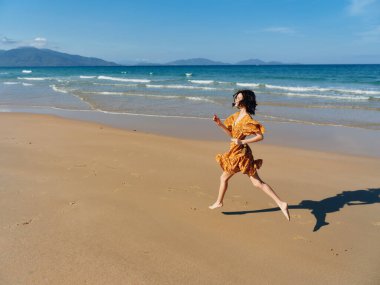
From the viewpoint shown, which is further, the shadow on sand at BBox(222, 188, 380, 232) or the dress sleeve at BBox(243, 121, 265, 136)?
the shadow on sand at BBox(222, 188, 380, 232)

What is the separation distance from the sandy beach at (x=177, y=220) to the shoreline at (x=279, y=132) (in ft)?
4.00

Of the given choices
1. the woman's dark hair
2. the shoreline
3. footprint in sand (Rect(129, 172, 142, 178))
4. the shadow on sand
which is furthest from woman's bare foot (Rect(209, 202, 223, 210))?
the shoreline

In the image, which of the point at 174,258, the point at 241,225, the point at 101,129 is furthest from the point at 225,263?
the point at 101,129

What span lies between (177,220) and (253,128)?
1.41 meters

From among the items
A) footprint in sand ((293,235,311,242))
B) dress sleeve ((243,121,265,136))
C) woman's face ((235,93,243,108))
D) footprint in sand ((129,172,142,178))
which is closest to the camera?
footprint in sand ((293,235,311,242))

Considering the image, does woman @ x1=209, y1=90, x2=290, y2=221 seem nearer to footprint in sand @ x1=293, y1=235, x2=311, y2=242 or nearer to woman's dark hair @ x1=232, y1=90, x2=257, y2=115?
woman's dark hair @ x1=232, y1=90, x2=257, y2=115

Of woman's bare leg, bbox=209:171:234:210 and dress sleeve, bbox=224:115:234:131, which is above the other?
dress sleeve, bbox=224:115:234:131

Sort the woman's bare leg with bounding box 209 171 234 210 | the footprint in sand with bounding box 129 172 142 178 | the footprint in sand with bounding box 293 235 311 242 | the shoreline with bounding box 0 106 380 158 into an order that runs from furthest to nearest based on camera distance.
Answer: the shoreline with bounding box 0 106 380 158
the footprint in sand with bounding box 129 172 142 178
the woman's bare leg with bounding box 209 171 234 210
the footprint in sand with bounding box 293 235 311 242

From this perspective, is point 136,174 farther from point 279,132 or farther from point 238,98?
point 279,132

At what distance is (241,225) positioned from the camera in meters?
4.15

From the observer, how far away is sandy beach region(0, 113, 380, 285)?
10.4ft

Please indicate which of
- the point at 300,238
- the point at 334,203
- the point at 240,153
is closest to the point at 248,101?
the point at 240,153

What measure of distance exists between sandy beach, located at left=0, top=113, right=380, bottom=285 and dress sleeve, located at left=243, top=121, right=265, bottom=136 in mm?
1111

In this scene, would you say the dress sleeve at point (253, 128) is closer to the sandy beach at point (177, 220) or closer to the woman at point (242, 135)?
the woman at point (242, 135)
